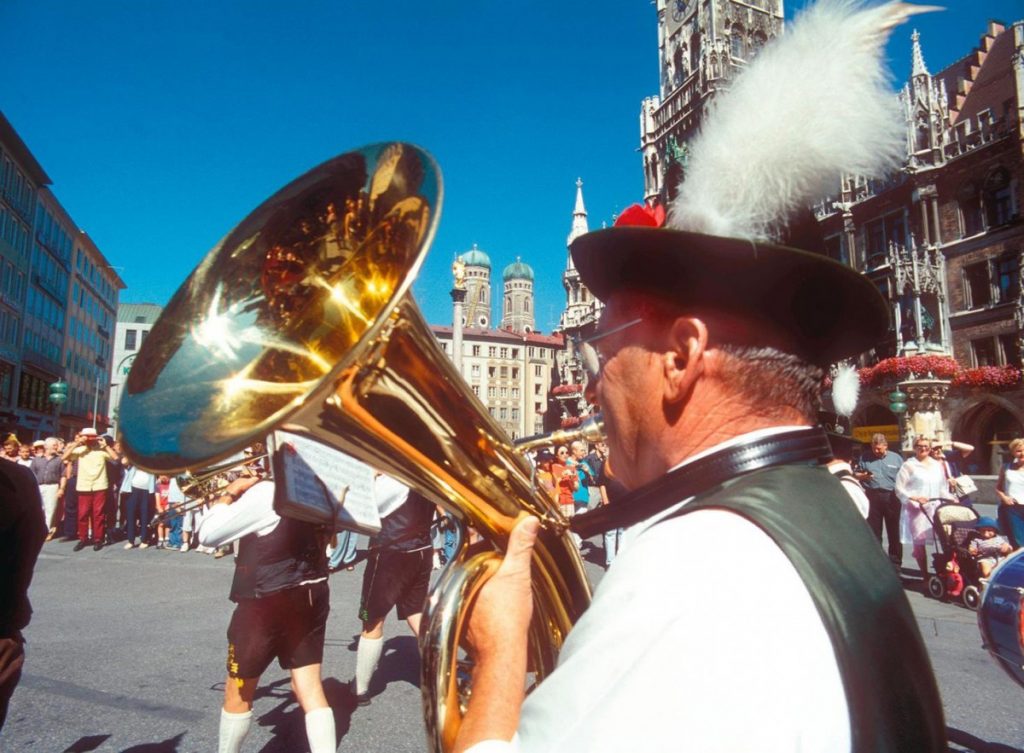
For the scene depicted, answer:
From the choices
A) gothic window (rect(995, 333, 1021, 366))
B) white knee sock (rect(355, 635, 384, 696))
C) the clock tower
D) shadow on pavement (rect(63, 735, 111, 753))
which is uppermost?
the clock tower

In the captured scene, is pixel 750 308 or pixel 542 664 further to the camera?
pixel 542 664

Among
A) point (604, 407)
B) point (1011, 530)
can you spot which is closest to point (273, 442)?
point (604, 407)

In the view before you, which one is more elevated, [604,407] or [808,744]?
[604,407]

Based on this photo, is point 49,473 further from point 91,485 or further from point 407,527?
point 407,527

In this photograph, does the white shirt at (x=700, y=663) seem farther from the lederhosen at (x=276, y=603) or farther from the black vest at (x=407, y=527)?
the black vest at (x=407, y=527)

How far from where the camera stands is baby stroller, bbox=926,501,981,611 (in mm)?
7555

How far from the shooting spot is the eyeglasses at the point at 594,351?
1.35 metres

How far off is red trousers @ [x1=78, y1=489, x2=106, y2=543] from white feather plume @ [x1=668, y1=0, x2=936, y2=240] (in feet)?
45.6

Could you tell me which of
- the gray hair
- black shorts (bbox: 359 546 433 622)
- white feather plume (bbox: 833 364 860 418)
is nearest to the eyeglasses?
the gray hair

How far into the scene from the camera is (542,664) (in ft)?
6.00

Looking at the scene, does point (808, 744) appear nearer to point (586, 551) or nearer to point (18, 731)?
point (18, 731)

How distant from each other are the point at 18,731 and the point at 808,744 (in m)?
5.04

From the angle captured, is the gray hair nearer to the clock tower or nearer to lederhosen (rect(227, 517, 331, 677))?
lederhosen (rect(227, 517, 331, 677))

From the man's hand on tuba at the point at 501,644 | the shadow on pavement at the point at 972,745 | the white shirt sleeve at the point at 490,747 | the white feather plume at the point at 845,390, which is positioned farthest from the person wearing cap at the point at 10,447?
the shadow on pavement at the point at 972,745
